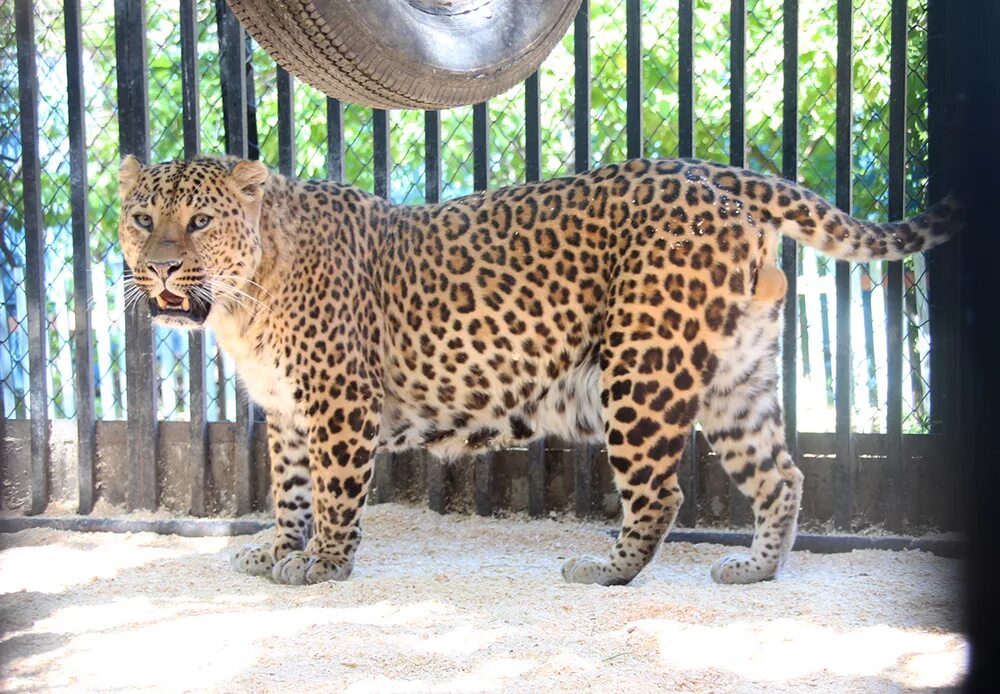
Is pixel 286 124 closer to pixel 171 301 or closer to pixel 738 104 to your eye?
pixel 171 301

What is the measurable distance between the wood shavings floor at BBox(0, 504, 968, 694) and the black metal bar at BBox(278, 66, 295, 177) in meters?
2.09

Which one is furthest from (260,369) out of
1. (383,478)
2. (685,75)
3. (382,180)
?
(685,75)

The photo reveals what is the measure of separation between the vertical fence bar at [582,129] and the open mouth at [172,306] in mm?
2113

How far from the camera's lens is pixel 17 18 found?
250 inches

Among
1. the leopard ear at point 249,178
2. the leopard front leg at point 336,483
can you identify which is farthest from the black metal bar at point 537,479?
the leopard ear at point 249,178

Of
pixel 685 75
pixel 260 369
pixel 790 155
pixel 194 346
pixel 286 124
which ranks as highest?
pixel 685 75

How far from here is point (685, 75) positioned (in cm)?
591

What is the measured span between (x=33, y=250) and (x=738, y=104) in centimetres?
391

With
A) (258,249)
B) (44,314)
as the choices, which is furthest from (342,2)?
(44,314)

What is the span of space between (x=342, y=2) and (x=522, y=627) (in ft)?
7.46

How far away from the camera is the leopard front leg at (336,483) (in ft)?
16.6

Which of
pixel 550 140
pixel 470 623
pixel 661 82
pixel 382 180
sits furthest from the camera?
pixel 550 140

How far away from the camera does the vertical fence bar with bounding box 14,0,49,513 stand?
641cm

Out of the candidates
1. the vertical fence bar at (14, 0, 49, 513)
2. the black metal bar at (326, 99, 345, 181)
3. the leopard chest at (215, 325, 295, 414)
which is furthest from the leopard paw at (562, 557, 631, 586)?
the vertical fence bar at (14, 0, 49, 513)
